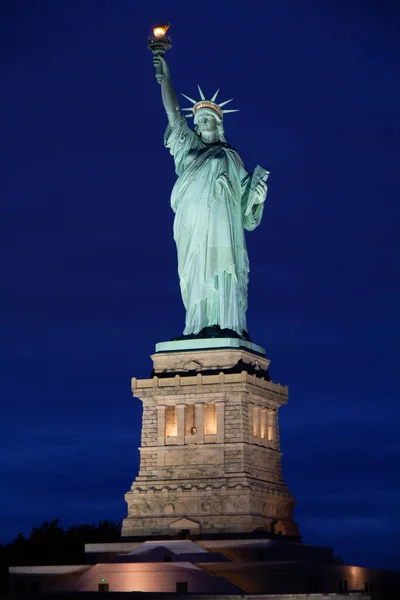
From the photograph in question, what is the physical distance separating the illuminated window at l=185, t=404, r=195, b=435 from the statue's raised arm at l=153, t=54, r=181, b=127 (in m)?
10.3

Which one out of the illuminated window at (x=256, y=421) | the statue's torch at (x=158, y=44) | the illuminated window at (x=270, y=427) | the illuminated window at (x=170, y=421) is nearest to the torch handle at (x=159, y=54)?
the statue's torch at (x=158, y=44)

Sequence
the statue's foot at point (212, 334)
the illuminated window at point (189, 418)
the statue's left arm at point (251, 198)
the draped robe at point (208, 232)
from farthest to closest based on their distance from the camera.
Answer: the statue's left arm at point (251, 198)
the draped robe at point (208, 232)
the statue's foot at point (212, 334)
the illuminated window at point (189, 418)

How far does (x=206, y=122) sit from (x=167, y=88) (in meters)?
2.09

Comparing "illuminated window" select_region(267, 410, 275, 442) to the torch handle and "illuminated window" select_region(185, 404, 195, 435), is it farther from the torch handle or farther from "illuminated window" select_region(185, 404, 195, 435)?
the torch handle

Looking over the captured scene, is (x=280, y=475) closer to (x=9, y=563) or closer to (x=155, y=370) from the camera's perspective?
(x=155, y=370)

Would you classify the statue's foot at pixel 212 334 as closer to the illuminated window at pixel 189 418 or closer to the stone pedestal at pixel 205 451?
the stone pedestal at pixel 205 451

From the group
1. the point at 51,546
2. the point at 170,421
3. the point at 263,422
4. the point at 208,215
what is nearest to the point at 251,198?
the point at 208,215

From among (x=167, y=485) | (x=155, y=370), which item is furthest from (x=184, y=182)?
(x=167, y=485)

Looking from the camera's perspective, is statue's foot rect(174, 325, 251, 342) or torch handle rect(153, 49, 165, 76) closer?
statue's foot rect(174, 325, 251, 342)

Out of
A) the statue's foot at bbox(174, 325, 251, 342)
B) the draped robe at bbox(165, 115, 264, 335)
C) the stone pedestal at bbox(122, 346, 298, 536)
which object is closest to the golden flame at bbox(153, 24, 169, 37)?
the draped robe at bbox(165, 115, 264, 335)

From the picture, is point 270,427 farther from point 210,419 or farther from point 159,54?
point 159,54

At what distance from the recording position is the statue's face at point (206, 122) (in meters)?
54.4

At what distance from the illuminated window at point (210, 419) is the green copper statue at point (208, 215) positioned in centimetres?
297

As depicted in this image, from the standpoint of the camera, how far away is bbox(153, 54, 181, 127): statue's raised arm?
53.2m
